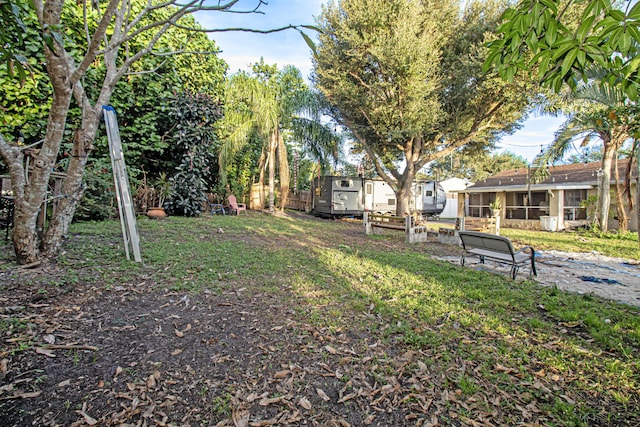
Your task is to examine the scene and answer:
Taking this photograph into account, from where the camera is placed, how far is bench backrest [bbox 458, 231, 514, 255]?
5.09 m

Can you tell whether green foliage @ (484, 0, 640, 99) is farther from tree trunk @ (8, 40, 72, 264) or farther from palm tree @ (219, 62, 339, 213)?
→ palm tree @ (219, 62, 339, 213)

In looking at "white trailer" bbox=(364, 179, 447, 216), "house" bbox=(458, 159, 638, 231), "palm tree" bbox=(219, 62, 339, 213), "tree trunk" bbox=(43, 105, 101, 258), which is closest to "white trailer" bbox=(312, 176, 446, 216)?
"white trailer" bbox=(364, 179, 447, 216)

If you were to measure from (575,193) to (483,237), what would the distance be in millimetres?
15047

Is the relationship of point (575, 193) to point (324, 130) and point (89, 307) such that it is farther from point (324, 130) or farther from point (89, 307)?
point (89, 307)

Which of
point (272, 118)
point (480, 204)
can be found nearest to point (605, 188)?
point (480, 204)

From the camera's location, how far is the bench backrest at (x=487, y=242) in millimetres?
5086

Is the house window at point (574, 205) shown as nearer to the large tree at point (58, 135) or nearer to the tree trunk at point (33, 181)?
the large tree at point (58, 135)

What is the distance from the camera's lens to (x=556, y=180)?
17.2 m

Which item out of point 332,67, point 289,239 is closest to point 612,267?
point 289,239

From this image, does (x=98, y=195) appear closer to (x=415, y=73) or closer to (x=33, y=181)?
(x=33, y=181)

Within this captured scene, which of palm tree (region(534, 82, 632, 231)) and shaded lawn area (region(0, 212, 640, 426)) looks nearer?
shaded lawn area (region(0, 212, 640, 426))

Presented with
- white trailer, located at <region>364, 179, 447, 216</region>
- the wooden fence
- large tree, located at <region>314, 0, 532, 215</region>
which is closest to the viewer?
large tree, located at <region>314, 0, 532, 215</region>

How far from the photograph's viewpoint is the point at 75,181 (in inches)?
167

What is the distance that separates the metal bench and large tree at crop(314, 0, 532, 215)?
6456mm
